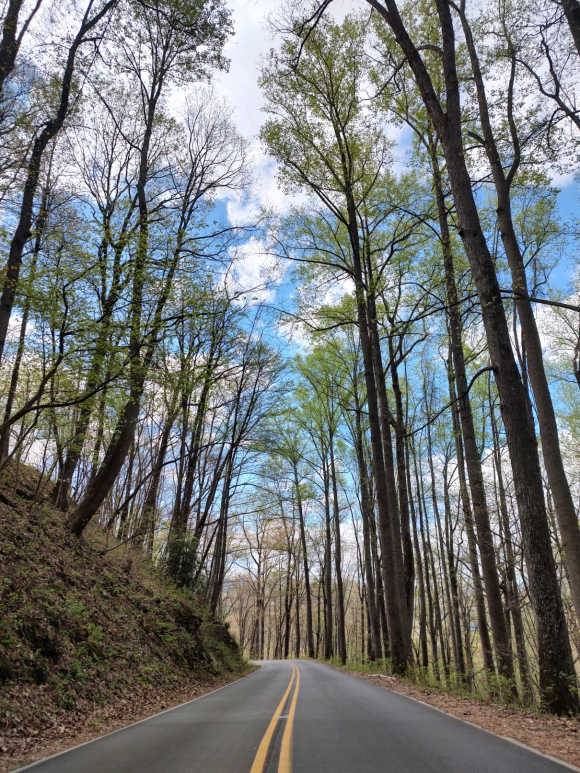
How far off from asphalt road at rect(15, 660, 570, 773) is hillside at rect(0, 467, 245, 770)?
89cm

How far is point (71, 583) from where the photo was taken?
30.2 ft

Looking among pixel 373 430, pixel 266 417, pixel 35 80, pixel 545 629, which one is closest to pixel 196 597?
pixel 266 417

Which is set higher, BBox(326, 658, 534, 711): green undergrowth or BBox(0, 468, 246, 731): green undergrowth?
BBox(0, 468, 246, 731): green undergrowth

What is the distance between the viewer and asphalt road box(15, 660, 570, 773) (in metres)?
3.71

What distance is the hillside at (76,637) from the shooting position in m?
5.61

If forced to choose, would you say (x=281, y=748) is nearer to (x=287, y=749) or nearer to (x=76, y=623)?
(x=287, y=749)

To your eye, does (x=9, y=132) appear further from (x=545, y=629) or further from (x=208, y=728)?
(x=545, y=629)

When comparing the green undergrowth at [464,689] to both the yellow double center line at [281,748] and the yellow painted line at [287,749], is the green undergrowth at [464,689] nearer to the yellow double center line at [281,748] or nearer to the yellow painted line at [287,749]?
the yellow painted line at [287,749]

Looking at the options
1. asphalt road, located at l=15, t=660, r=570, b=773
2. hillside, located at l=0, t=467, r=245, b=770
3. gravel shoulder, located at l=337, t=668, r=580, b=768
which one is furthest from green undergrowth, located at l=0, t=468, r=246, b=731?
gravel shoulder, located at l=337, t=668, r=580, b=768

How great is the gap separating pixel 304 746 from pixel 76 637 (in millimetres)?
5104

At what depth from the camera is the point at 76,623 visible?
308 inches

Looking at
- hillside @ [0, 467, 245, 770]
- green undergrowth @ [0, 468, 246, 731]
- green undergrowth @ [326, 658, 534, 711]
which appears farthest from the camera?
green undergrowth @ [326, 658, 534, 711]

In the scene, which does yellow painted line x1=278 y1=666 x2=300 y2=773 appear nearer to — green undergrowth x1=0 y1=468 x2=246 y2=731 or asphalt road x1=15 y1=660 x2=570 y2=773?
asphalt road x1=15 y1=660 x2=570 y2=773

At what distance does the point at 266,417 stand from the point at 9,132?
13.2 m
